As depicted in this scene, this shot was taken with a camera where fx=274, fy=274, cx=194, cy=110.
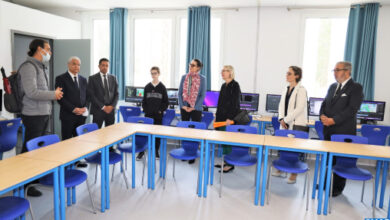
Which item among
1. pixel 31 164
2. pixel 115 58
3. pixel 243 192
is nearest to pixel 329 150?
pixel 243 192

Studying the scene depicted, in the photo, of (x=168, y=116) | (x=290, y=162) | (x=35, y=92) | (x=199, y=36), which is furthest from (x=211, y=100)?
(x=35, y=92)

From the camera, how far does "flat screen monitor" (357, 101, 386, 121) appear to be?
15.4ft

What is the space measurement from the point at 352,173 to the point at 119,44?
4912mm

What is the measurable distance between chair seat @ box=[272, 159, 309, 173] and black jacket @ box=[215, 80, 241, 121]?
3.11ft

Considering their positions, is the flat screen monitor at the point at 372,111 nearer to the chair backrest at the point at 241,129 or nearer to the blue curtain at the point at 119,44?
the chair backrest at the point at 241,129

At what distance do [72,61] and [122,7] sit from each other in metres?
2.80

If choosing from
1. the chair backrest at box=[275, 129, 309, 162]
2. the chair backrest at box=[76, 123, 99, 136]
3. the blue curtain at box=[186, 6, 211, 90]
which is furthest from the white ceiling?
the chair backrest at box=[76, 123, 99, 136]

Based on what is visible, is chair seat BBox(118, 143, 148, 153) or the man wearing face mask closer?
the man wearing face mask

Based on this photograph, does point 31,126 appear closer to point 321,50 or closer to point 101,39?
point 101,39

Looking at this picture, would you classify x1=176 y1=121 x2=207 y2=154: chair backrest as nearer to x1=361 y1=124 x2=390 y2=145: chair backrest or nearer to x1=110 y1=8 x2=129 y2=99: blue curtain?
x1=361 y1=124 x2=390 y2=145: chair backrest

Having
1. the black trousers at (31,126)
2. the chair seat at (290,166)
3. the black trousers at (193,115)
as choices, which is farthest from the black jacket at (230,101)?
the black trousers at (31,126)

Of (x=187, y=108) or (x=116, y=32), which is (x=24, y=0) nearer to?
(x=116, y=32)

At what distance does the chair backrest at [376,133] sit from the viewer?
3.96 meters

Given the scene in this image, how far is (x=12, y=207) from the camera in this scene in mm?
1894
